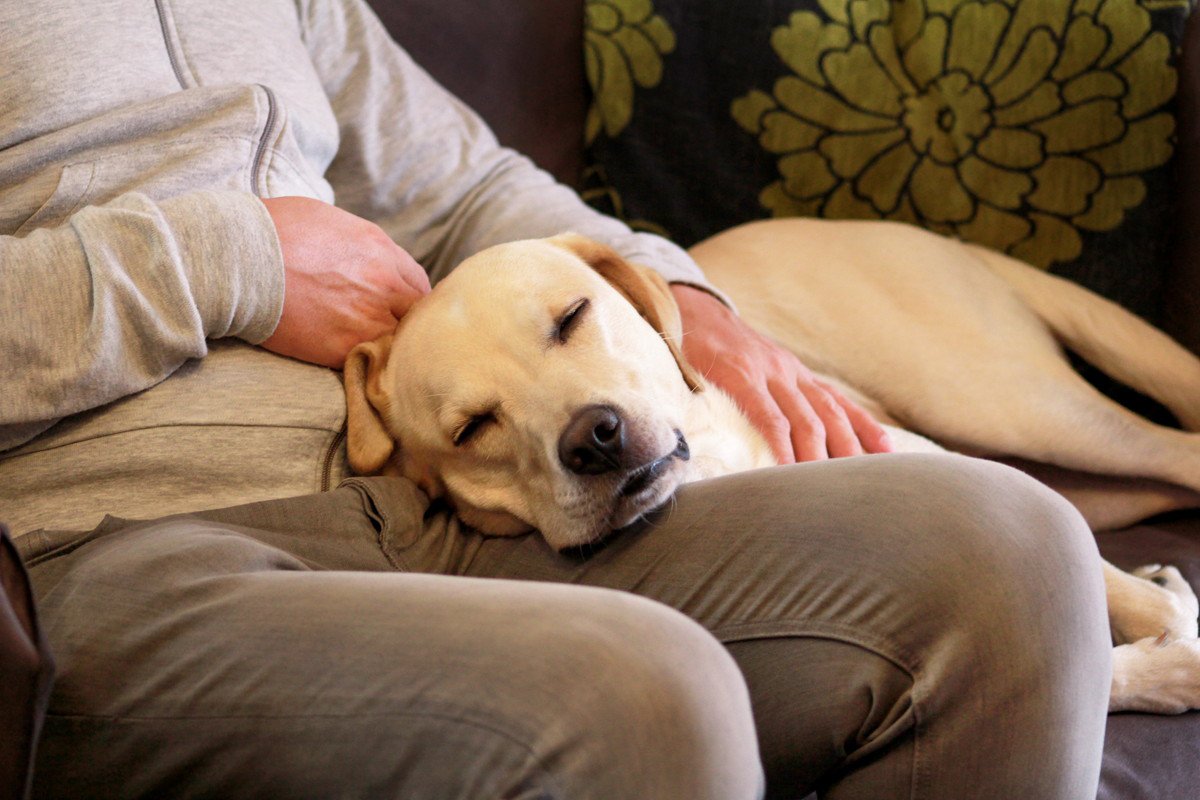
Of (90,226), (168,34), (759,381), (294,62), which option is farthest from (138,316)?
(759,381)

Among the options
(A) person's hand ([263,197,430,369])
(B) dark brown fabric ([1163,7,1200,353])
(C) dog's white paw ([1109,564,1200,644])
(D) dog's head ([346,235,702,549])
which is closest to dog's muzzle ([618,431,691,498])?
(D) dog's head ([346,235,702,549])

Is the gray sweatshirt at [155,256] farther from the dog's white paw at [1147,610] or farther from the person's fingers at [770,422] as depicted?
the dog's white paw at [1147,610]

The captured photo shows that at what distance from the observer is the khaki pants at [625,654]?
0.80 m

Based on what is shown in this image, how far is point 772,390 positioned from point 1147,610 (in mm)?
604

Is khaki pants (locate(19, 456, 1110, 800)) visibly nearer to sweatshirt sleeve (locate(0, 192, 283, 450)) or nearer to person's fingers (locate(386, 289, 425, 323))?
sweatshirt sleeve (locate(0, 192, 283, 450))

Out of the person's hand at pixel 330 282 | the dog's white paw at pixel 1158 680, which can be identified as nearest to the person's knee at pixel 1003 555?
the dog's white paw at pixel 1158 680

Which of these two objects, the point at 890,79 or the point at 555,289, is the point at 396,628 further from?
the point at 890,79

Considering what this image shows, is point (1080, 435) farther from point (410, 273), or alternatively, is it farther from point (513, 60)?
point (513, 60)

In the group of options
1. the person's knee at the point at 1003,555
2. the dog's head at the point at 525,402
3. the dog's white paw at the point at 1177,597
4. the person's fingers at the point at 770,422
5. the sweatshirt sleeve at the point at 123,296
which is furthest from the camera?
the person's fingers at the point at 770,422

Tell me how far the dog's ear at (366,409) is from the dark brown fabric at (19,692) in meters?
0.49

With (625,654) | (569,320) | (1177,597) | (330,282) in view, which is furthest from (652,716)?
(1177,597)

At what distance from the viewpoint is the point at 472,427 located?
131 cm

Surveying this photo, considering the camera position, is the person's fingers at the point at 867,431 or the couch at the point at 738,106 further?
the couch at the point at 738,106

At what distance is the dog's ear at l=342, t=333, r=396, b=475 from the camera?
1270 millimetres
